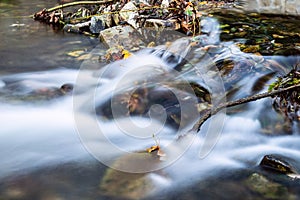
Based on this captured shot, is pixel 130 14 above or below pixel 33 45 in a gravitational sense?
above

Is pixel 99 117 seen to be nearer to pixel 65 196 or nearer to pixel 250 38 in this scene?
pixel 65 196

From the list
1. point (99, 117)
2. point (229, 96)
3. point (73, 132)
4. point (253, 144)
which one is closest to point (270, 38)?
point (229, 96)

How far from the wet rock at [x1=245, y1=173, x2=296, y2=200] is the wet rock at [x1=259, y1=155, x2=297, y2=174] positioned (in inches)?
5.3

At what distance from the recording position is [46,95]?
3965mm

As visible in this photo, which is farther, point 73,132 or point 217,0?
point 217,0

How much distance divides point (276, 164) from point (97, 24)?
15.7 feet

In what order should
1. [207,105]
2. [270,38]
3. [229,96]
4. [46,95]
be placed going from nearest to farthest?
[207,105], [229,96], [46,95], [270,38]

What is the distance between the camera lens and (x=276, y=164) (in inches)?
98.3

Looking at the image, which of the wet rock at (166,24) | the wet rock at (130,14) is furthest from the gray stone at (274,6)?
the wet rock at (130,14)

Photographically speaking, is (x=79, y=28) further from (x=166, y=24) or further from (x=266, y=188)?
(x=266, y=188)

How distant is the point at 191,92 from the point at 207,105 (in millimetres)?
279

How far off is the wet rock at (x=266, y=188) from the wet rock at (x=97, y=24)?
470 centimetres

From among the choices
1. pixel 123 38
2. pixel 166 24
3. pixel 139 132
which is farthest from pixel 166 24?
pixel 139 132

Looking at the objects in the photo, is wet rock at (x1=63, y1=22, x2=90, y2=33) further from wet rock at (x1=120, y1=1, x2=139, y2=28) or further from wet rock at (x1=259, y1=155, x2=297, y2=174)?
wet rock at (x1=259, y1=155, x2=297, y2=174)
